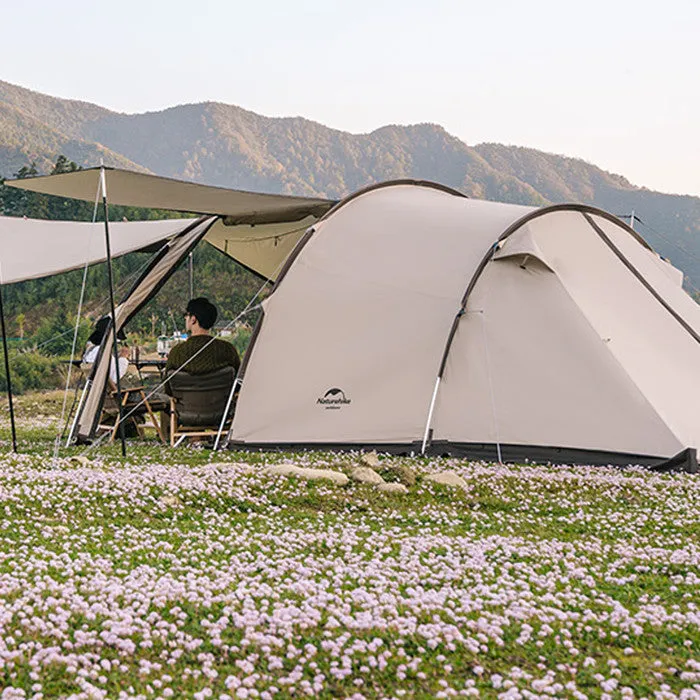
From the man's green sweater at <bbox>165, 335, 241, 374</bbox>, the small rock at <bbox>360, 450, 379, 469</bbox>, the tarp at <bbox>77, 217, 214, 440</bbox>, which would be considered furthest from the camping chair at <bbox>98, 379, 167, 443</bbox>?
the small rock at <bbox>360, 450, 379, 469</bbox>

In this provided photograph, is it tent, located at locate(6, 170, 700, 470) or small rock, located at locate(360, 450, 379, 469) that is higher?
tent, located at locate(6, 170, 700, 470)

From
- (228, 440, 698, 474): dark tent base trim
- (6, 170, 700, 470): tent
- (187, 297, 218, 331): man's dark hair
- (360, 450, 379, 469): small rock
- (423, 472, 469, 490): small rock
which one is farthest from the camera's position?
(187, 297, 218, 331): man's dark hair

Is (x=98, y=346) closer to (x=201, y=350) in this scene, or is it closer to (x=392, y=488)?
(x=201, y=350)

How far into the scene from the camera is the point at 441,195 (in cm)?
1457

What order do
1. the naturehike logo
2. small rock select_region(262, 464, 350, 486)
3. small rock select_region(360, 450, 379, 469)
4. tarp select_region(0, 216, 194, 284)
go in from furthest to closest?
tarp select_region(0, 216, 194, 284)
the naturehike logo
small rock select_region(360, 450, 379, 469)
small rock select_region(262, 464, 350, 486)

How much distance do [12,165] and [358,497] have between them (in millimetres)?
139007

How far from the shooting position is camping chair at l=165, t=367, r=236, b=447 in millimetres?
13125

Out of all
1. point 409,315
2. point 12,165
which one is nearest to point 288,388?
point 409,315

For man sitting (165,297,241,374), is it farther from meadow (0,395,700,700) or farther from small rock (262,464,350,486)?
small rock (262,464,350,486)

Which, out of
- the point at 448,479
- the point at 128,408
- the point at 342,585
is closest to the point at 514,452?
the point at 448,479

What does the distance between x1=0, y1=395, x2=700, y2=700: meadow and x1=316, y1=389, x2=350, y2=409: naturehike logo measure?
77.9 inches

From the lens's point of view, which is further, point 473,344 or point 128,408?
point 128,408

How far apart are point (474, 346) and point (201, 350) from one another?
3699 millimetres

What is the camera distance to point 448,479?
383 inches
